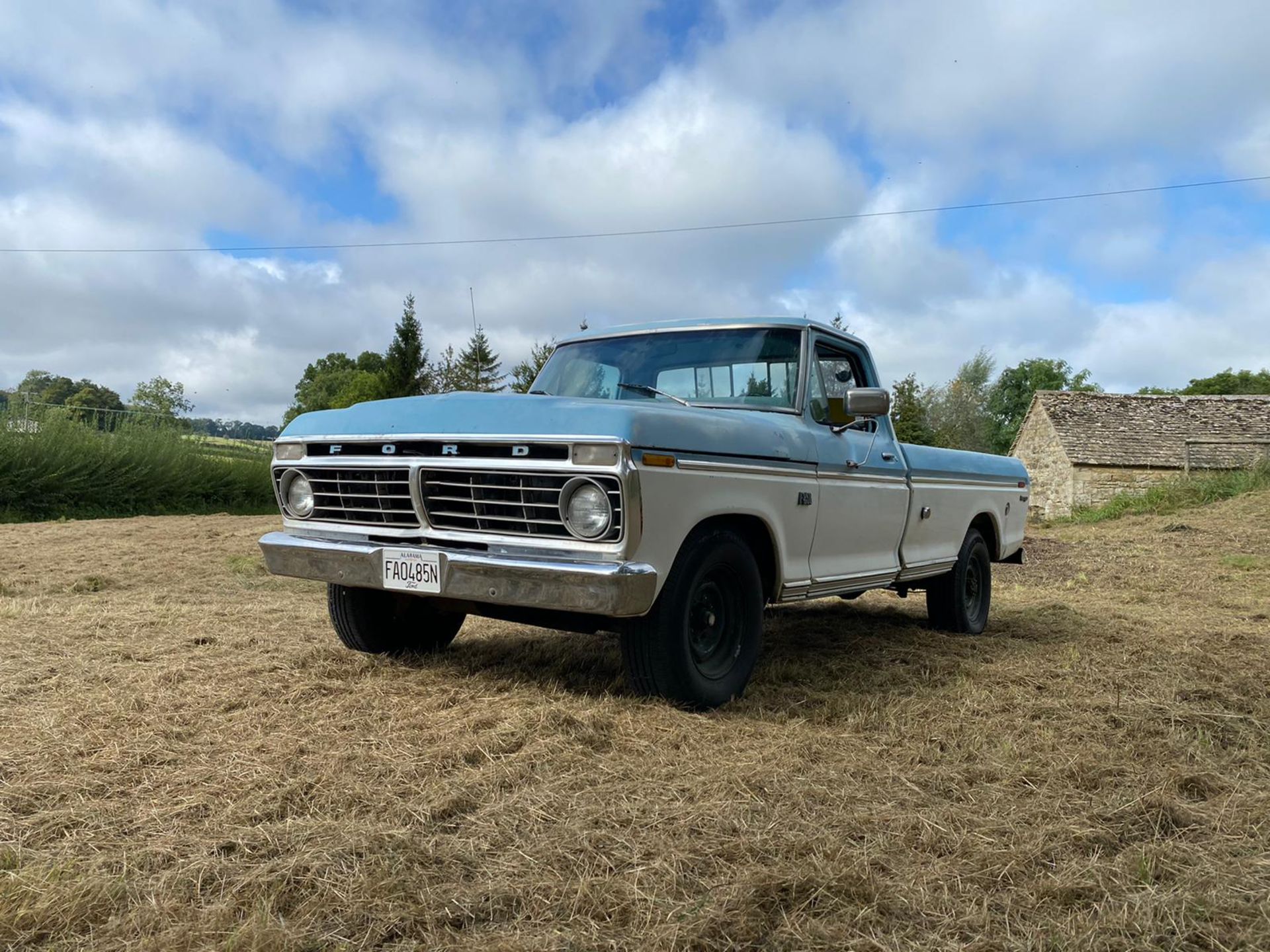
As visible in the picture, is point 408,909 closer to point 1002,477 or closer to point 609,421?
point 609,421

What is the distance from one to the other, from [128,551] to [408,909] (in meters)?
10.0

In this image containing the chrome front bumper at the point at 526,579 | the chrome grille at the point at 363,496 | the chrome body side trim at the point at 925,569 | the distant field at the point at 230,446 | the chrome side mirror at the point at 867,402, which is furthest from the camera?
the distant field at the point at 230,446

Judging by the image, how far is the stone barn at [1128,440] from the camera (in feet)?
98.7

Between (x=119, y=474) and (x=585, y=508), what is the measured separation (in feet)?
68.6

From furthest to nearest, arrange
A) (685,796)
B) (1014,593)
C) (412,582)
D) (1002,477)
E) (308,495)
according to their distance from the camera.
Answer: (1014,593), (1002,477), (308,495), (412,582), (685,796)

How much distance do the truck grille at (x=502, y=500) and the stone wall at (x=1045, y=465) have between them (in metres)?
30.4

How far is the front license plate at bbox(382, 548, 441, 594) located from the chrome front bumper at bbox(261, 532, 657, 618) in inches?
1.1

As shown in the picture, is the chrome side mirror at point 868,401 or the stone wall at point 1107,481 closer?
the chrome side mirror at point 868,401

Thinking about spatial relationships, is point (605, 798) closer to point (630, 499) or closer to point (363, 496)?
point (630, 499)

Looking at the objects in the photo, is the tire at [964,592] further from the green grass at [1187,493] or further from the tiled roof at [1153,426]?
the tiled roof at [1153,426]

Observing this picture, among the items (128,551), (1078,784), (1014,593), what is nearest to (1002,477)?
(1014,593)

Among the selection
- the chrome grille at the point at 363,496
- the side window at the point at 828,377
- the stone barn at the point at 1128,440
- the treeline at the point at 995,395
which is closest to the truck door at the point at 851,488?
the side window at the point at 828,377

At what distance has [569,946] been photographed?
85.6 inches

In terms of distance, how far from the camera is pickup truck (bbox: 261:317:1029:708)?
3.67 m
